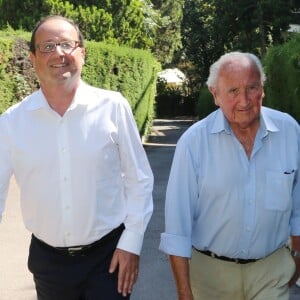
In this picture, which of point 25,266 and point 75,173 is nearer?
point 75,173

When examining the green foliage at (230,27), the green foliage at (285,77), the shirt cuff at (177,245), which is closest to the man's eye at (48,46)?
the shirt cuff at (177,245)

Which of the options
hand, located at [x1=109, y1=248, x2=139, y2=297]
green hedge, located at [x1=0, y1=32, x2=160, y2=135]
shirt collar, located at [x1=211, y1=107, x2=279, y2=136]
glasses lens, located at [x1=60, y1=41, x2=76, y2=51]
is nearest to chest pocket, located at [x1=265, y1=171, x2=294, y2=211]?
shirt collar, located at [x1=211, y1=107, x2=279, y2=136]

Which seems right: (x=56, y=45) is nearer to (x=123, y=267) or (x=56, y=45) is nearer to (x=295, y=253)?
(x=123, y=267)

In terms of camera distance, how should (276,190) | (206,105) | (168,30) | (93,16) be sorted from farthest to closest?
(168,30) → (206,105) → (93,16) → (276,190)

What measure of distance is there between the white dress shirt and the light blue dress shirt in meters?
0.17

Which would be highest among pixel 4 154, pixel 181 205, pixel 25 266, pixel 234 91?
pixel 234 91

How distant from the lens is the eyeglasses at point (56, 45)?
→ 272 centimetres

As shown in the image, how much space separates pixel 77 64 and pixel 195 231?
1.00m

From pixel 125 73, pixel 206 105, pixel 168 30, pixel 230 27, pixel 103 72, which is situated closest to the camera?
pixel 103 72

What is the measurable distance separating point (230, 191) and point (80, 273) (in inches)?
31.6

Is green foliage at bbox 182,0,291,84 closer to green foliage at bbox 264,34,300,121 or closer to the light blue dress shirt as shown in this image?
green foliage at bbox 264,34,300,121

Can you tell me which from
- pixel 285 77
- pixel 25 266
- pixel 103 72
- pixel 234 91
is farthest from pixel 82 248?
pixel 103 72

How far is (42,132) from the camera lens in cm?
277

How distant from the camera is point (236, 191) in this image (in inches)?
110
